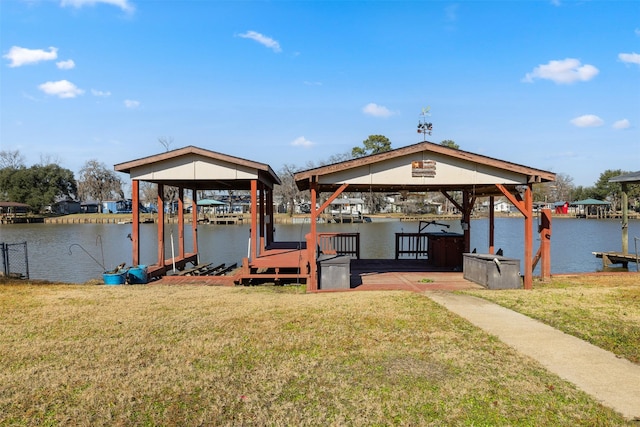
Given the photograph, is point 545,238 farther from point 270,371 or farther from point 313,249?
point 270,371

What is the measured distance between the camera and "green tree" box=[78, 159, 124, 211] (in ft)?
316

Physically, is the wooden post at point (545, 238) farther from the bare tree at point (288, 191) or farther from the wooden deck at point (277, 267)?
the bare tree at point (288, 191)

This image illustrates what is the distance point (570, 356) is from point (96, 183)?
106 meters

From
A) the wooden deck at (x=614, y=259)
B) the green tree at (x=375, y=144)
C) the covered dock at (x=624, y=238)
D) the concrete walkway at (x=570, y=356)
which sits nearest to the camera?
the concrete walkway at (x=570, y=356)

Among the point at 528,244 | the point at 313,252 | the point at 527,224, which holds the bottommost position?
the point at 313,252

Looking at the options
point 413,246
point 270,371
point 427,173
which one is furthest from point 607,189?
point 270,371

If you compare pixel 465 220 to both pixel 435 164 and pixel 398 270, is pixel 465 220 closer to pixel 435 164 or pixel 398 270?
pixel 398 270

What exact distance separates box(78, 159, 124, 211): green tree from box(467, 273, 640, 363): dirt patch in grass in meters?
101

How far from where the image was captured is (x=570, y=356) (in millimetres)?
5383

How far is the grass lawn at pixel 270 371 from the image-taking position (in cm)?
388

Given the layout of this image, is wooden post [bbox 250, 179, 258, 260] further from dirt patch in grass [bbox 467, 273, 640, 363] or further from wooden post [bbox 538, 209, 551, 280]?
wooden post [bbox 538, 209, 551, 280]

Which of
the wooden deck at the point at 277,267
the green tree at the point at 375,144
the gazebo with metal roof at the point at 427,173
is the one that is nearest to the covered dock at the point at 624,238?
the gazebo with metal roof at the point at 427,173

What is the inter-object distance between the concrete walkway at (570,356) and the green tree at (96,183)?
101880mm

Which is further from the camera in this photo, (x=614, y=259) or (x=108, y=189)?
(x=108, y=189)
